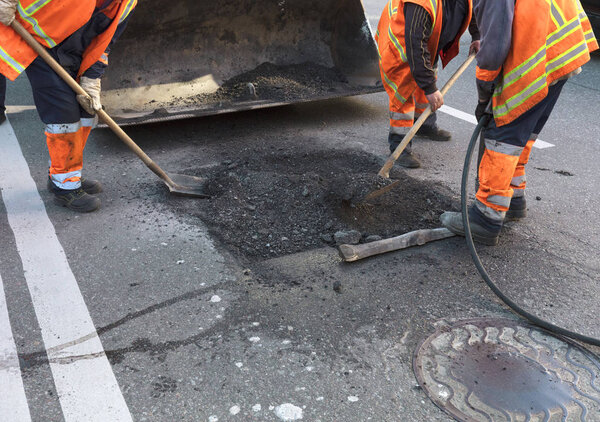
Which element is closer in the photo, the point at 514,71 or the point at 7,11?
the point at 514,71

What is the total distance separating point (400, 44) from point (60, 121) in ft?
7.40

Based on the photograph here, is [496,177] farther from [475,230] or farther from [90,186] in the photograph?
[90,186]

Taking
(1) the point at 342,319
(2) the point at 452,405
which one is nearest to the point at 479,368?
(2) the point at 452,405

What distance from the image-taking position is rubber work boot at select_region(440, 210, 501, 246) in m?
3.18

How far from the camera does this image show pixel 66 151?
345cm

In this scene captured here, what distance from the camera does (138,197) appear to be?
144 inches

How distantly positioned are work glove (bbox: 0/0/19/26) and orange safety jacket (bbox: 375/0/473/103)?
2268 mm

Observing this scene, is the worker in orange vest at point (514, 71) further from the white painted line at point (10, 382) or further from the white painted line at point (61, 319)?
the white painted line at point (10, 382)

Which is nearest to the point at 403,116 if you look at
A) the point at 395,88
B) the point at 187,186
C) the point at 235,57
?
the point at 395,88

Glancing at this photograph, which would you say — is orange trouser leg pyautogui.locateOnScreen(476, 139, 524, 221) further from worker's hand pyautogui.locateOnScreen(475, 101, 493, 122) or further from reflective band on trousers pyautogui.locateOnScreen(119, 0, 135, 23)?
reflective band on trousers pyautogui.locateOnScreen(119, 0, 135, 23)

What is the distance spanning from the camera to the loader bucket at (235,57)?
4.69 metres

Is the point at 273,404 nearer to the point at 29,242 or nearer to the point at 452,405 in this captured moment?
the point at 452,405

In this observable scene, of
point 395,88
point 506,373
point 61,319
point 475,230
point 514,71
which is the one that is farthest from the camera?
point 395,88

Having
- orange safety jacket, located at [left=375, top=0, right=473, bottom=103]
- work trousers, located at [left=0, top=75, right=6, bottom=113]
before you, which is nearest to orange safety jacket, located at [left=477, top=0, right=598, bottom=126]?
orange safety jacket, located at [left=375, top=0, right=473, bottom=103]
